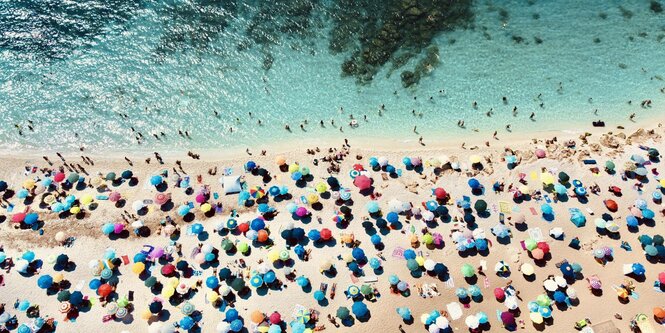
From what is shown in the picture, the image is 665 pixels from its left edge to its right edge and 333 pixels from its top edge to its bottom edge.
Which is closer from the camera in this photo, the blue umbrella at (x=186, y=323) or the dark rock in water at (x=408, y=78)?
the blue umbrella at (x=186, y=323)

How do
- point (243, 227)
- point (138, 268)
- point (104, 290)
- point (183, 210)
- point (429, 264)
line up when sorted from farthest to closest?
point (183, 210) < point (243, 227) < point (138, 268) < point (429, 264) < point (104, 290)

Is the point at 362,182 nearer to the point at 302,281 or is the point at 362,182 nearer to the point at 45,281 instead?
the point at 302,281

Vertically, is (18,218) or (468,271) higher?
(468,271)

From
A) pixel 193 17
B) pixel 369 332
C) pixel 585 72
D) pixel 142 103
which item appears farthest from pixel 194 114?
pixel 585 72

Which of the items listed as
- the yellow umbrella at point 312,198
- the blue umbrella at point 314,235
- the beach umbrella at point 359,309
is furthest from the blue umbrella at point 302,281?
the yellow umbrella at point 312,198

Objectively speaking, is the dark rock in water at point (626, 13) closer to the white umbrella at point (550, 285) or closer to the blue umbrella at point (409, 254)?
the white umbrella at point (550, 285)

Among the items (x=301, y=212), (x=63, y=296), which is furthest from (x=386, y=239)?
(x=63, y=296)
